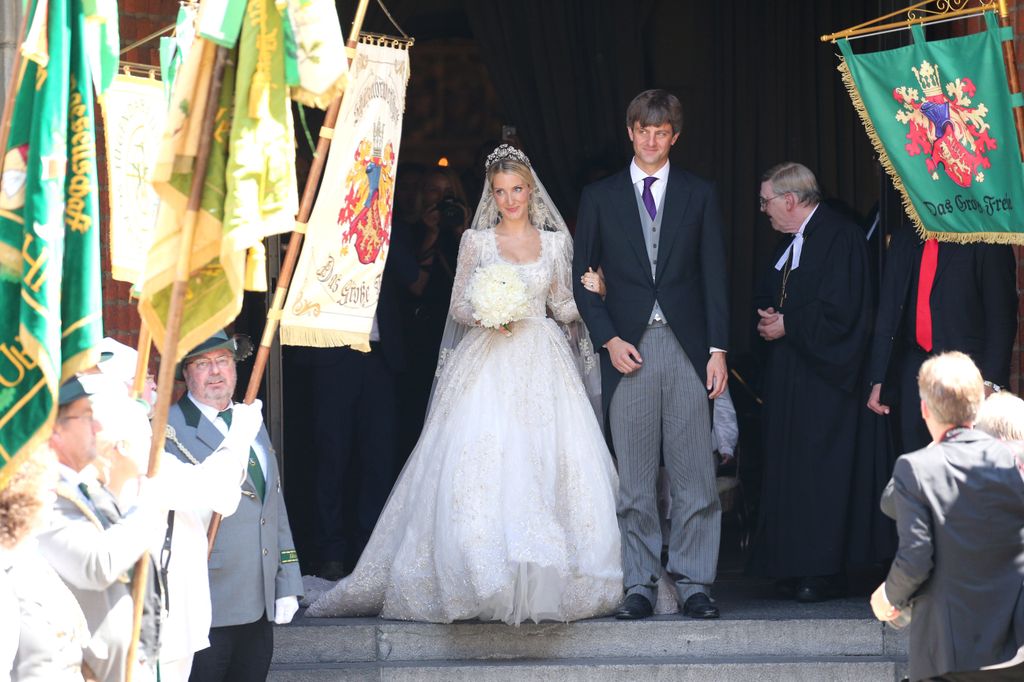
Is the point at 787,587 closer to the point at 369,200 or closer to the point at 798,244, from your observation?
the point at 798,244

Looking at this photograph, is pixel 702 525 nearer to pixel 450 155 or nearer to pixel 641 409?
pixel 641 409

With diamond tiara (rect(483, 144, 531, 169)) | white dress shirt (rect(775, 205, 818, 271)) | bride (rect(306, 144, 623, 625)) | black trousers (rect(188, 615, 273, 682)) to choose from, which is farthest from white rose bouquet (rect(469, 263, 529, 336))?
black trousers (rect(188, 615, 273, 682))

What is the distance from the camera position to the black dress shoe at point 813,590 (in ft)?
24.9

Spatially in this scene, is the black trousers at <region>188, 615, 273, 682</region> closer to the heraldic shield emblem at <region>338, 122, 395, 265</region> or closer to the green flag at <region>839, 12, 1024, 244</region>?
the heraldic shield emblem at <region>338, 122, 395, 265</region>

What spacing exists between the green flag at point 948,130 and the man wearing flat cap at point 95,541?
3782 millimetres

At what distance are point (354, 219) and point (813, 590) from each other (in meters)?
2.82

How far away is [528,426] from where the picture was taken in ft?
24.4

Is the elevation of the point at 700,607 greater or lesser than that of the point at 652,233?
lesser

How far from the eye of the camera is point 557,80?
388 inches

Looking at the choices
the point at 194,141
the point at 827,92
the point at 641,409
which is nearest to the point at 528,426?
the point at 641,409

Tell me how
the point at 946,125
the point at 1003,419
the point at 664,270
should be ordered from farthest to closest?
the point at 664,270, the point at 946,125, the point at 1003,419

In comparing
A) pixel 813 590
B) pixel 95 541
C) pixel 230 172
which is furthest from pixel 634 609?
pixel 230 172

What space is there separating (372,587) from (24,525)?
3281 mm

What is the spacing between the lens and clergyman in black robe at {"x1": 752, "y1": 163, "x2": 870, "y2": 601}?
7629 mm
